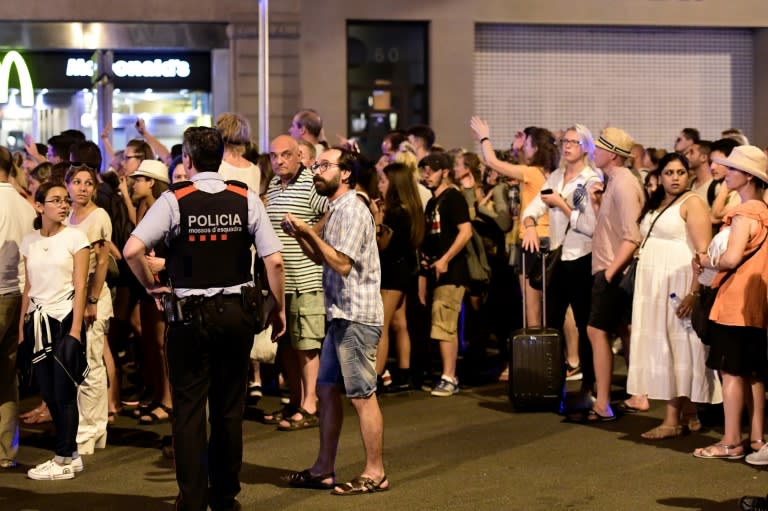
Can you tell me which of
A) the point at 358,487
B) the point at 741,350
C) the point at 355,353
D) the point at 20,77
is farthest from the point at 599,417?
the point at 20,77

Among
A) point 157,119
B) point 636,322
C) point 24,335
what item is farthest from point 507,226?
point 157,119

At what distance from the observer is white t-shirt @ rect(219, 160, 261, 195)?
9898 mm

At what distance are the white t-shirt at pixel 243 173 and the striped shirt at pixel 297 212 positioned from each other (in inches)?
11.9

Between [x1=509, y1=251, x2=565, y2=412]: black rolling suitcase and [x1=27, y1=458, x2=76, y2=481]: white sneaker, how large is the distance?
3564 mm

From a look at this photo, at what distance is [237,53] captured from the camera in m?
20.3

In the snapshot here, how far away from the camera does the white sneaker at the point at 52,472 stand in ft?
27.2

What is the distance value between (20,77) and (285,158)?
1180cm

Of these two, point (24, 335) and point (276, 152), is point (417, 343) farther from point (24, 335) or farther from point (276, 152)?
point (24, 335)

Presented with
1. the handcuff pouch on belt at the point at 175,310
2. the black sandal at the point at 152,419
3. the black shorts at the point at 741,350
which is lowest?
the black sandal at the point at 152,419

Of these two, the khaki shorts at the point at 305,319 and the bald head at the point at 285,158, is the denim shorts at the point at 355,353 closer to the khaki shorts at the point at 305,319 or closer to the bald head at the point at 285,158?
the khaki shorts at the point at 305,319

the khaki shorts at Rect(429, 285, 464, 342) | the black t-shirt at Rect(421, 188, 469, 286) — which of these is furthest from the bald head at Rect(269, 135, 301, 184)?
the khaki shorts at Rect(429, 285, 464, 342)

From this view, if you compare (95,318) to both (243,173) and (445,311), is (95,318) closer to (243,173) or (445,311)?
(243,173)

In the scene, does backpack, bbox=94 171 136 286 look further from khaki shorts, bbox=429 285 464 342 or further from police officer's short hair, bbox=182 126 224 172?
police officer's short hair, bbox=182 126 224 172

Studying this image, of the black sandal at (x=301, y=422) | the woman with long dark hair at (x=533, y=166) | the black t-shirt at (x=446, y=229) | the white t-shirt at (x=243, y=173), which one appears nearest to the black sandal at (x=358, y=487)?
the black sandal at (x=301, y=422)
